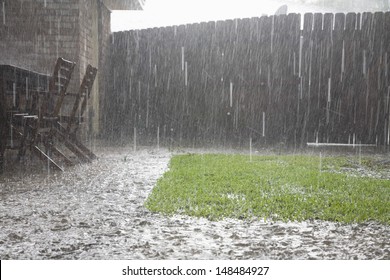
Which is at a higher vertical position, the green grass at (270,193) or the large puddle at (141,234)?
the green grass at (270,193)

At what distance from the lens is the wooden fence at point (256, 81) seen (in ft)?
25.9

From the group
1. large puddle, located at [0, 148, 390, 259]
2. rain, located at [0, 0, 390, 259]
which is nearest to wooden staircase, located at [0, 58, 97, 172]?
rain, located at [0, 0, 390, 259]

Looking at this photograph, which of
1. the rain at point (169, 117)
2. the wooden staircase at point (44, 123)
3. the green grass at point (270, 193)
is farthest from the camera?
the wooden staircase at point (44, 123)

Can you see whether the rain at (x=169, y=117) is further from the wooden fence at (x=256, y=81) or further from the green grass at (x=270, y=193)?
the green grass at (x=270, y=193)

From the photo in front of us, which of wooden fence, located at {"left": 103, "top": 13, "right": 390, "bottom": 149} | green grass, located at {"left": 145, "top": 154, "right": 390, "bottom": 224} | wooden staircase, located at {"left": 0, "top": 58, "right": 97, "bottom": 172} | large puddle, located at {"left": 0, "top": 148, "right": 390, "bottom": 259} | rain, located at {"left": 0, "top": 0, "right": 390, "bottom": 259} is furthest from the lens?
wooden fence, located at {"left": 103, "top": 13, "right": 390, "bottom": 149}

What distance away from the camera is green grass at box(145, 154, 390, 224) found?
9.36 ft

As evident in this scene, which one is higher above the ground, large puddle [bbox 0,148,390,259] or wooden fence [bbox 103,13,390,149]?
wooden fence [bbox 103,13,390,149]

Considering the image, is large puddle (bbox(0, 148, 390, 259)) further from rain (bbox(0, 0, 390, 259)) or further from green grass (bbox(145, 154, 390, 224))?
green grass (bbox(145, 154, 390, 224))

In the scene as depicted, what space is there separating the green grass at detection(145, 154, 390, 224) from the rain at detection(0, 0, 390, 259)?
14 cm

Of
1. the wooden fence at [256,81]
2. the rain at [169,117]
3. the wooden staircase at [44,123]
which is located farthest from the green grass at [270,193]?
the wooden fence at [256,81]

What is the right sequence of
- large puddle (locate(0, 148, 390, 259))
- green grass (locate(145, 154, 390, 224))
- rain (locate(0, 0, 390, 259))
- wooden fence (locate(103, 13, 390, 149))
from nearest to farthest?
large puddle (locate(0, 148, 390, 259)) → rain (locate(0, 0, 390, 259)) → green grass (locate(145, 154, 390, 224)) → wooden fence (locate(103, 13, 390, 149))

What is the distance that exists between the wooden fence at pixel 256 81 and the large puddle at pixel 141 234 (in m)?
5.44

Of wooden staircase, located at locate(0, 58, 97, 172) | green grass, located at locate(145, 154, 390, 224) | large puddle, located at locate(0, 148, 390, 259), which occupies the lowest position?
large puddle, located at locate(0, 148, 390, 259)
